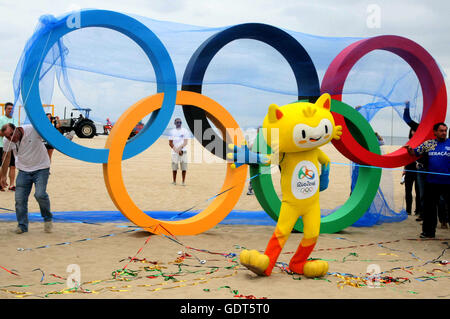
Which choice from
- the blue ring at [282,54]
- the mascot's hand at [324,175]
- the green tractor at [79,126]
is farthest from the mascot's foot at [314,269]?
the green tractor at [79,126]

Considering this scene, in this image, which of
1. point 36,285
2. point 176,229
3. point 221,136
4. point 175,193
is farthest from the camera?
point 175,193

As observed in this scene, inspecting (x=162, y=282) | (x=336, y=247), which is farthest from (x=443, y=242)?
(x=162, y=282)

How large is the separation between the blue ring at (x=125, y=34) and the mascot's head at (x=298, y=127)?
231cm

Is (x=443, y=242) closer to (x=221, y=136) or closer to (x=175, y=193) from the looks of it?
(x=221, y=136)

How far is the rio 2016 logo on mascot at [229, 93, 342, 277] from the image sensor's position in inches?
211

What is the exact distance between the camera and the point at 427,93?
837 cm

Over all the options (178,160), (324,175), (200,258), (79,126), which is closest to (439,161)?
(324,175)

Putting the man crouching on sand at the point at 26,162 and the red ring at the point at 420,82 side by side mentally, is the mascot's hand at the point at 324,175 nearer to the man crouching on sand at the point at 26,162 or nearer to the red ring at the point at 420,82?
the red ring at the point at 420,82

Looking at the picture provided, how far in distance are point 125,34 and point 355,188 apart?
4529mm

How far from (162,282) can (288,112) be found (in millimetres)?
2310

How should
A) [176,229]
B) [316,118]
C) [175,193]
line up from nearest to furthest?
[316,118] → [176,229] → [175,193]

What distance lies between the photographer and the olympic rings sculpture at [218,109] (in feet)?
22.1

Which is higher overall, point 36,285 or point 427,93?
point 427,93

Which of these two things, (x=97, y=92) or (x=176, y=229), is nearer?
(x=97, y=92)
